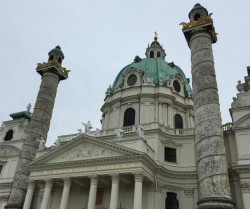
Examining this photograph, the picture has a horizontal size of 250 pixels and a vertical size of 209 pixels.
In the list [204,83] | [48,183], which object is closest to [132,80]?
[204,83]

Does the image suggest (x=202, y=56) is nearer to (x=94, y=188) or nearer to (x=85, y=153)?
(x=85, y=153)

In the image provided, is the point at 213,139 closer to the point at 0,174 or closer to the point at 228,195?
the point at 228,195

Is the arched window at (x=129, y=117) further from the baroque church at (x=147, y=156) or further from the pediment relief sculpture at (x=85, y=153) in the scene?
the pediment relief sculpture at (x=85, y=153)

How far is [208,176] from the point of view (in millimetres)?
19297

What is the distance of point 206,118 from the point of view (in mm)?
21438

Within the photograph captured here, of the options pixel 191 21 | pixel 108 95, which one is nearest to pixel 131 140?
pixel 191 21

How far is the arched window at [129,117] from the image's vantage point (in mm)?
34750

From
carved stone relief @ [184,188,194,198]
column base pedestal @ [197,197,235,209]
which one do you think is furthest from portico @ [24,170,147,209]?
column base pedestal @ [197,197,235,209]

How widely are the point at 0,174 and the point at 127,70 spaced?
20.9 m

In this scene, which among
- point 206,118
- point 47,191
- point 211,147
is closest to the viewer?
point 211,147

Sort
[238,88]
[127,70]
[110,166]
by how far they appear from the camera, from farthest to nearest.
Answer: [127,70]
[238,88]
[110,166]

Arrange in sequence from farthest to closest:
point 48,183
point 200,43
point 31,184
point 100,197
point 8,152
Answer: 1. point 8,152
2. point 100,197
3. point 31,184
4. point 48,183
5. point 200,43

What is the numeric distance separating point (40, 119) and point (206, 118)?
18345 mm

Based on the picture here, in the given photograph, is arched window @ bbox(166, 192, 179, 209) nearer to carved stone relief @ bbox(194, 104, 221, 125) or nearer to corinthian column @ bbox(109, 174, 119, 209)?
corinthian column @ bbox(109, 174, 119, 209)
